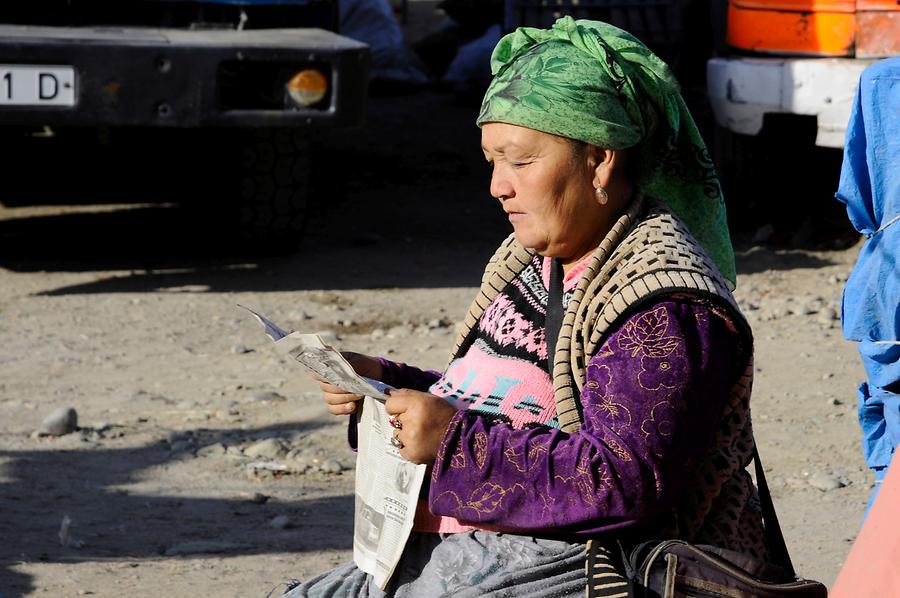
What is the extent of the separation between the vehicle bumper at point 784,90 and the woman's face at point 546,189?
405cm

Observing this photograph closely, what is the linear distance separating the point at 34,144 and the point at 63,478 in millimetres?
4182

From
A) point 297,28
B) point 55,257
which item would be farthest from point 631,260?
point 55,257

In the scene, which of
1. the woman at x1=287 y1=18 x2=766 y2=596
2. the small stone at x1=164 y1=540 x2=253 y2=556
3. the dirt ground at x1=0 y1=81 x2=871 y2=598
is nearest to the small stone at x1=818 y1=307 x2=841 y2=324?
the dirt ground at x1=0 y1=81 x2=871 y2=598

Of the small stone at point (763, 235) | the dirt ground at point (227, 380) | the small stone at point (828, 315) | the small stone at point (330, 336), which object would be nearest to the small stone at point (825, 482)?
the dirt ground at point (227, 380)

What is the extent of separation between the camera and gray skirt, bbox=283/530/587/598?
2.16 meters

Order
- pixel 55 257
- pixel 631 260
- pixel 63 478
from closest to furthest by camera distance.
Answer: pixel 631 260, pixel 63 478, pixel 55 257

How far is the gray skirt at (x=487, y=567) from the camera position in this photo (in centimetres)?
216

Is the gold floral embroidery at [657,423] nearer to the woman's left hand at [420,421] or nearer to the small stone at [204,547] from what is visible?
the woman's left hand at [420,421]

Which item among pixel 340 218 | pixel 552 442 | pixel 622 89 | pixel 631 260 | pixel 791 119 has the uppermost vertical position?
pixel 622 89

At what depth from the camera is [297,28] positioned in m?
6.46

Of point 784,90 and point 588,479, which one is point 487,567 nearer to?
point 588,479

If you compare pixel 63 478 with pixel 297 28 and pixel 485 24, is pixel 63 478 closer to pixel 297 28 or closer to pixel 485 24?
pixel 297 28

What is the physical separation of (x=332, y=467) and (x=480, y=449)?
87.3 inches

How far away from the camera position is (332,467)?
4270mm
